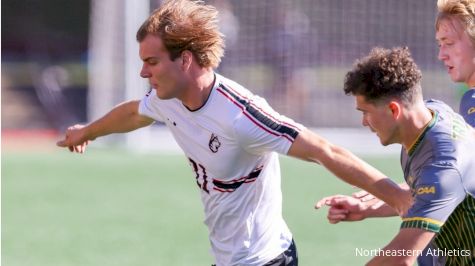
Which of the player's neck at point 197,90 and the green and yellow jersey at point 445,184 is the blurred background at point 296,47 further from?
the green and yellow jersey at point 445,184

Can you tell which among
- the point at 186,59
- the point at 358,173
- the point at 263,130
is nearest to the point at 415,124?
the point at 358,173

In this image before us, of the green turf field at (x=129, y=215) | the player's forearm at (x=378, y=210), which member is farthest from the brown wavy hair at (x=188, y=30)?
the green turf field at (x=129, y=215)

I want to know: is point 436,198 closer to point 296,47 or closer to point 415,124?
point 415,124

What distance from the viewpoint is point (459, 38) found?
16.9 feet

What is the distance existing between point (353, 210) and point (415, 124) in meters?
0.73

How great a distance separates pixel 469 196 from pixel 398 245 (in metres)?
0.37

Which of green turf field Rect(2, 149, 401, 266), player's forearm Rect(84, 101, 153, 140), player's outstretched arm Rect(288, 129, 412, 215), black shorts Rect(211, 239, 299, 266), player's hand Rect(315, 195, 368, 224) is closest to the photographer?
player's outstretched arm Rect(288, 129, 412, 215)

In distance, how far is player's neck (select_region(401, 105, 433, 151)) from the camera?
166 inches

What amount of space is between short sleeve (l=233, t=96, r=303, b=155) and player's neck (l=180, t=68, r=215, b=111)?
271 mm

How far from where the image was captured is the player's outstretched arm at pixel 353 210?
15.8ft

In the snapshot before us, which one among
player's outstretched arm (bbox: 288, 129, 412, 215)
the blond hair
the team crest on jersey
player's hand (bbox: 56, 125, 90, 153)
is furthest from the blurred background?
player's outstretched arm (bbox: 288, 129, 412, 215)

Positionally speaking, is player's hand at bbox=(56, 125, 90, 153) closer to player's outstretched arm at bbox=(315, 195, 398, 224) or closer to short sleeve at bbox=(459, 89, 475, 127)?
player's outstretched arm at bbox=(315, 195, 398, 224)

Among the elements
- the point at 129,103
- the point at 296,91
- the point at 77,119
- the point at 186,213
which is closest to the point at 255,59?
the point at 296,91

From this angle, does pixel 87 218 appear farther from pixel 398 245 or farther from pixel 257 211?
pixel 398 245
